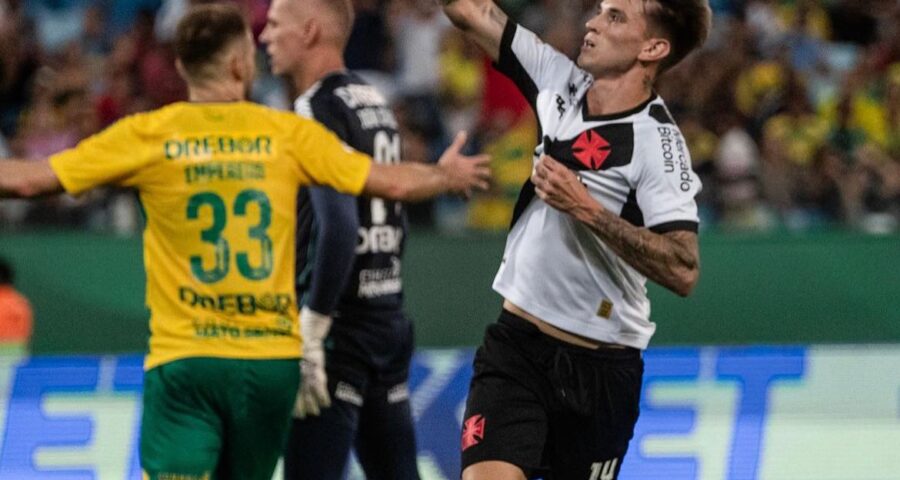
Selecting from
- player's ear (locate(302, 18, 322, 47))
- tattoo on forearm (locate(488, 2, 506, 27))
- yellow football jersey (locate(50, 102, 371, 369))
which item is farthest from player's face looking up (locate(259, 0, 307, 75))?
yellow football jersey (locate(50, 102, 371, 369))

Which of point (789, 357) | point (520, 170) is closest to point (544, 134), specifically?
point (789, 357)

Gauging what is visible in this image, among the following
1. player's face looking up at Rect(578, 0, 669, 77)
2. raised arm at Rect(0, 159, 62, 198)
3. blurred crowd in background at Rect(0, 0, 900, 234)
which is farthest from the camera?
blurred crowd in background at Rect(0, 0, 900, 234)

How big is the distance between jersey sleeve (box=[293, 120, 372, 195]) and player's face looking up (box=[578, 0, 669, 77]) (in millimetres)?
934

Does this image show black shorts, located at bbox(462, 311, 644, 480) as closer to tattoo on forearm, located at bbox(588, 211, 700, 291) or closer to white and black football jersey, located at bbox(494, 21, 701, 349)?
white and black football jersey, located at bbox(494, 21, 701, 349)

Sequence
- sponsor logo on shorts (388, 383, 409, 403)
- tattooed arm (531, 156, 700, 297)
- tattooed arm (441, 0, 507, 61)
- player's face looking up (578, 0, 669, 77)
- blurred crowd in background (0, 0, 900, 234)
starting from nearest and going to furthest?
1. tattooed arm (531, 156, 700, 297)
2. player's face looking up (578, 0, 669, 77)
3. tattooed arm (441, 0, 507, 61)
4. sponsor logo on shorts (388, 383, 409, 403)
5. blurred crowd in background (0, 0, 900, 234)

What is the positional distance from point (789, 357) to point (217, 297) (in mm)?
4359

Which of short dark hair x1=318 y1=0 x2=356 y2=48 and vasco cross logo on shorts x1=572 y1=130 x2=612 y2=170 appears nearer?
vasco cross logo on shorts x1=572 y1=130 x2=612 y2=170

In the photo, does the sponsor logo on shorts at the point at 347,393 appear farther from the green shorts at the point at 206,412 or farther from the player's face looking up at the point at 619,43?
the player's face looking up at the point at 619,43

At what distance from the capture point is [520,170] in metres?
12.2

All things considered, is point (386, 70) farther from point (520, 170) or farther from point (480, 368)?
point (480, 368)

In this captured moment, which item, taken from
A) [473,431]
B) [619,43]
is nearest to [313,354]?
[473,431]

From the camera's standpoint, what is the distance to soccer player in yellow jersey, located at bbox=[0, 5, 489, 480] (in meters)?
4.88

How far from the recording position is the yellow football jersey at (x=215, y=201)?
16.0 feet

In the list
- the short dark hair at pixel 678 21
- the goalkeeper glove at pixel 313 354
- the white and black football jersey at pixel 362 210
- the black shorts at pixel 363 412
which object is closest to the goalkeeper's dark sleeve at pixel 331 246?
the goalkeeper glove at pixel 313 354
